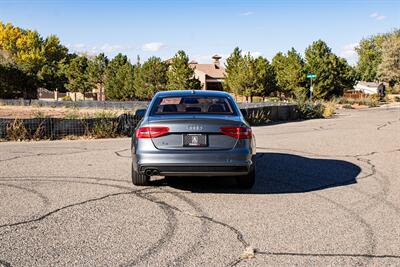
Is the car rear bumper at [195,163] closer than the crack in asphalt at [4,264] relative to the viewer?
No

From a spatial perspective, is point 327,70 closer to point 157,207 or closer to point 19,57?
point 157,207

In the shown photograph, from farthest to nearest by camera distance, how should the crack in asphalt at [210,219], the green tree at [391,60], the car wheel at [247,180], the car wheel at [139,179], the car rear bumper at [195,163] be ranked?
1. the green tree at [391,60]
2. the car wheel at [139,179]
3. the car wheel at [247,180]
4. the car rear bumper at [195,163]
5. the crack in asphalt at [210,219]

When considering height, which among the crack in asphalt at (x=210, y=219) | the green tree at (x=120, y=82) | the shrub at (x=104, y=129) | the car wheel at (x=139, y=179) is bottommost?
the crack in asphalt at (x=210, y=219)

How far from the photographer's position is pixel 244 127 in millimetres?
6191

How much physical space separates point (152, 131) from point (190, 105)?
4.72 ft

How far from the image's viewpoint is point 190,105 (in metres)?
7.36

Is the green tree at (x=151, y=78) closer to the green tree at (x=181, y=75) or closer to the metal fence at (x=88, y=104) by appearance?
the green tree at (x=181, y=75)

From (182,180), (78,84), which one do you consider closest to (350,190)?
(182,180)

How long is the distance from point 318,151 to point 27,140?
28.4 feet

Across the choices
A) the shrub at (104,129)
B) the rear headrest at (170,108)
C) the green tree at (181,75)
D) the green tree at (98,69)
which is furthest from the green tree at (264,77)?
the rear headrest at (170,108)

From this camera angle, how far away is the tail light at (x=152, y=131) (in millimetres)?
6039

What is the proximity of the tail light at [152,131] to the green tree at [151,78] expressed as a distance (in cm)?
5091

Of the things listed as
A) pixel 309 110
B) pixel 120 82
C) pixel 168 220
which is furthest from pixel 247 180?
pixel 120 82

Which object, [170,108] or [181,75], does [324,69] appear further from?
[170,108]
